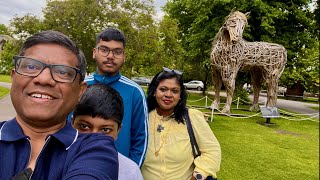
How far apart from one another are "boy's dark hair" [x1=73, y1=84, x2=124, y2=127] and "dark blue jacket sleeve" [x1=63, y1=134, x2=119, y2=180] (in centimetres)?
56

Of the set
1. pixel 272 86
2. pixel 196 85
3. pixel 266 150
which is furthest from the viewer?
pixel 196 85

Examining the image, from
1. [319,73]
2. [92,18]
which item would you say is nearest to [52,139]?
[92,18]

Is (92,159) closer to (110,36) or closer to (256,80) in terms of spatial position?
(110,36)

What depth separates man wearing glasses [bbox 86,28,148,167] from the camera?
2.15 metres

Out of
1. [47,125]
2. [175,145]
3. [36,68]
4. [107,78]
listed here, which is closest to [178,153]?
[175,145]

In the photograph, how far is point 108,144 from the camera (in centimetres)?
106

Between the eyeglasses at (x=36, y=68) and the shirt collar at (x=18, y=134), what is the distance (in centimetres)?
19

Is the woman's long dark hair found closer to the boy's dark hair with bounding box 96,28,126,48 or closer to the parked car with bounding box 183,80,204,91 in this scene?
the boy's dark hair with bounding box 96,28,126,48

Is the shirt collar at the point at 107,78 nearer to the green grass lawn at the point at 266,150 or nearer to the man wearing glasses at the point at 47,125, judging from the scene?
the man wearing glasses at the point at 47,125

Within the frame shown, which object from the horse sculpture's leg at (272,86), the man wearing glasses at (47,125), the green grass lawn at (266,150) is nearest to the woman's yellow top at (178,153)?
the man wearing glasses at (47,125)

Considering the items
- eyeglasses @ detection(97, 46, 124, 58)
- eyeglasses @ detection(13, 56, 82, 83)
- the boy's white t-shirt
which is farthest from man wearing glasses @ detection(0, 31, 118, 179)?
eyeglasses @ detection(97, 46, 124, 58)

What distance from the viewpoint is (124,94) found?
2180 millimetres

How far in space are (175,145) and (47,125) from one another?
4.22 feet

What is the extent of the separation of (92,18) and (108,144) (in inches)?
463
